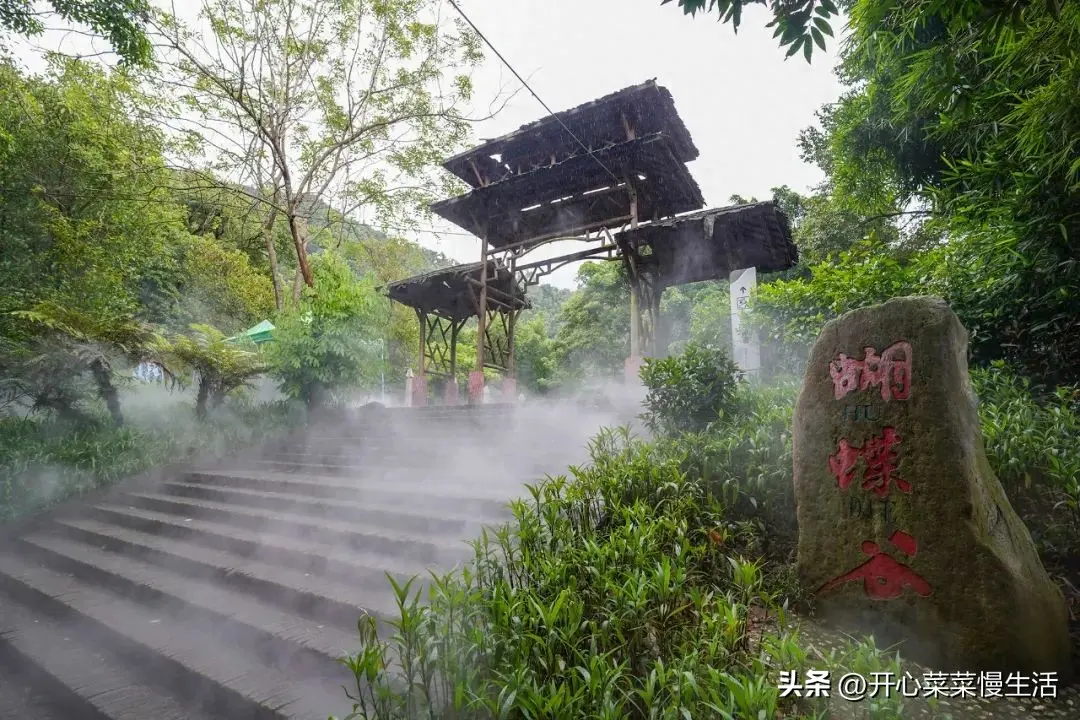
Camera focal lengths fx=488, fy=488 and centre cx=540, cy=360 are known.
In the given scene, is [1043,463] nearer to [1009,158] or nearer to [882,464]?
[882,464]

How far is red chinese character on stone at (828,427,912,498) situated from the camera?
2.75 m

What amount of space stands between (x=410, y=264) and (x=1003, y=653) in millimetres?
21348

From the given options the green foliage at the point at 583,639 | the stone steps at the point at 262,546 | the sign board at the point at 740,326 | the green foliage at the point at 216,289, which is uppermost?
the green foliage at the point at 216,289

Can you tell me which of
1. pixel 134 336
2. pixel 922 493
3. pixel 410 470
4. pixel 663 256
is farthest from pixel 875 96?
pixel 134 336

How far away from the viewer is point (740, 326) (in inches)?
335

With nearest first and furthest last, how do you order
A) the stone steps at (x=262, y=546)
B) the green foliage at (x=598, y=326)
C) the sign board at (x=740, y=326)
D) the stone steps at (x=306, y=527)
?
the stone steps at (x=262, y=546)
the stone steps at (x=306, y=527)
the sign board at (x=740, y=326)
the green foliage at (x=598, y=326)

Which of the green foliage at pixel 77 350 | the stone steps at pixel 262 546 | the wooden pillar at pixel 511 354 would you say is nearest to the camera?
the stone steps at pixel 262 546

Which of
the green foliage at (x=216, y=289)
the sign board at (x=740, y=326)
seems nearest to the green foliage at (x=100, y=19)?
the sign board at (x=740, y=326)

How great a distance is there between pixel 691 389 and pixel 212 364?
7.96 metres

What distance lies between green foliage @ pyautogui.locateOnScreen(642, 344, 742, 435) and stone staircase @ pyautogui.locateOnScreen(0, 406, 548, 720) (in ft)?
4.16

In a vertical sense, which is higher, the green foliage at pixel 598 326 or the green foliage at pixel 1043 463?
the green foliage at pixel 598 326

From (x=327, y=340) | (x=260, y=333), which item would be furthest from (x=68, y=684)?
(x=260, y=333)

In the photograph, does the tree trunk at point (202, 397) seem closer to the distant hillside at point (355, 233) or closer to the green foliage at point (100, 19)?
the green foliage at point (100, 19)

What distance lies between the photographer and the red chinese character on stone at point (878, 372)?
279cm
